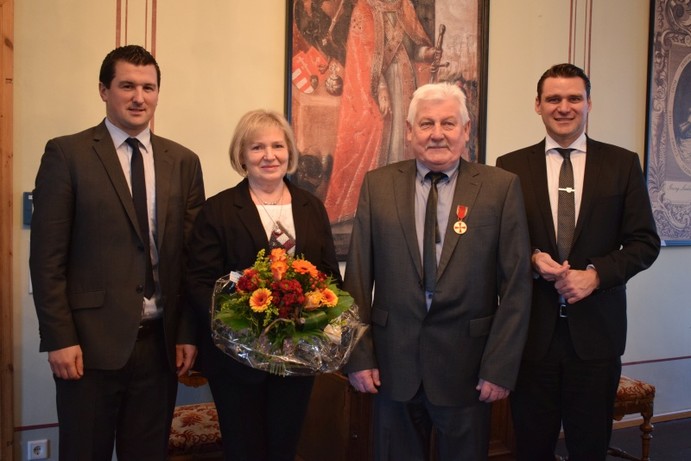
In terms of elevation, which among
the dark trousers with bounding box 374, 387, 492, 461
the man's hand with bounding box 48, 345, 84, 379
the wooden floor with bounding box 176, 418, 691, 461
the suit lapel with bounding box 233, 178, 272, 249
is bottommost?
the wooden floor with bounding box 176, 418, 691, 461

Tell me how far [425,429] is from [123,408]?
107cm

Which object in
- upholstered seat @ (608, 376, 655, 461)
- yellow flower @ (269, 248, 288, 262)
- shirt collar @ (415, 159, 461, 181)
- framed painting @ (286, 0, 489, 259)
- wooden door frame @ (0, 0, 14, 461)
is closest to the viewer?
yellow flower @ (269, 248, 288, 262)

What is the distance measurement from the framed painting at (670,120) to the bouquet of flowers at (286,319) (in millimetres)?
3510

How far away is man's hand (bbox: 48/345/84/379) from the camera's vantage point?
2.15m

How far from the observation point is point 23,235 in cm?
306

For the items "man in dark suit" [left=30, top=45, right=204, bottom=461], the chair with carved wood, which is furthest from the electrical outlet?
"man in dark suit" [left=30, top=45, right=204, bottom=461]

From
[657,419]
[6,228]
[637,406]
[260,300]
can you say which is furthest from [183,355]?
[657,419]

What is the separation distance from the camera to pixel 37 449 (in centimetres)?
313

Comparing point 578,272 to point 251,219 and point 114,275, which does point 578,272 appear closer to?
point 251,219

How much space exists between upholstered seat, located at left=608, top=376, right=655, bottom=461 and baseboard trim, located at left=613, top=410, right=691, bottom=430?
29.4 inches

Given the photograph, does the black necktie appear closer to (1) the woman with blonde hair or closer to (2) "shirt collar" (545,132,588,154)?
(1) the woman with blonde hair

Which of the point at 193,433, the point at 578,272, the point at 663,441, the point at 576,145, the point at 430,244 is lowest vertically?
the point at 663,441

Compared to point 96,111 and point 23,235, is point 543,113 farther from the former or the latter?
point 23,235

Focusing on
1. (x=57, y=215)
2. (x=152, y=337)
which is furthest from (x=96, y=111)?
(x=152, y=337)
